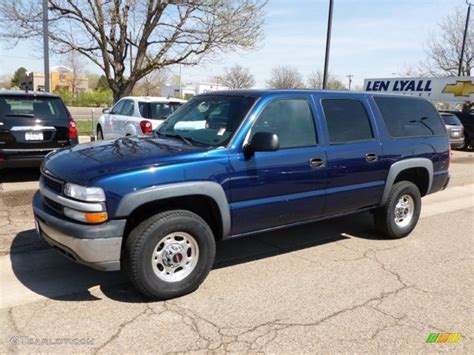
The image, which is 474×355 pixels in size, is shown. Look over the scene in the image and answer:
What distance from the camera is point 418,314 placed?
3738 mm

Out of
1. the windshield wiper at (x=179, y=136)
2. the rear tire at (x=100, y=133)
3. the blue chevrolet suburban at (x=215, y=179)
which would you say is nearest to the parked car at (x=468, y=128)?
the rear tire at (x=100, y=133)

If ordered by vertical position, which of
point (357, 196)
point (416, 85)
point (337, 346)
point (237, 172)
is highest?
point (416, 85)

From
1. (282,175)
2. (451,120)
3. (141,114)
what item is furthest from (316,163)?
(451,120)

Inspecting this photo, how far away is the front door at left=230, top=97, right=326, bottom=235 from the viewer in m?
4.08

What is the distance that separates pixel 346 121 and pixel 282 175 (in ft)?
3.91

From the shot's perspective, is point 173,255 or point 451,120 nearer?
point 173,255

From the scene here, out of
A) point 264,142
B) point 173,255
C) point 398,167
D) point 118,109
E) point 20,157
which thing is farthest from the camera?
point 118,109

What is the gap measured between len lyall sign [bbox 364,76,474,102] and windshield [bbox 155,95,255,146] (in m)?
22.2

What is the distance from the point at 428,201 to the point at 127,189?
6461 mm

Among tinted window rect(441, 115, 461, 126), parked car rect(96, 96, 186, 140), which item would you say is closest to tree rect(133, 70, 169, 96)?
tinted window rect(441, 115, 461, 126)

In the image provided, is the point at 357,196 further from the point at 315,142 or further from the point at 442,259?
the point at 442,259

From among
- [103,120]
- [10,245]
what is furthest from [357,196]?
[103,120]

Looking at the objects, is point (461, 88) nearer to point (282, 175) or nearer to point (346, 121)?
point (346, 121)

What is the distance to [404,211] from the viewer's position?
5859 millimetres
